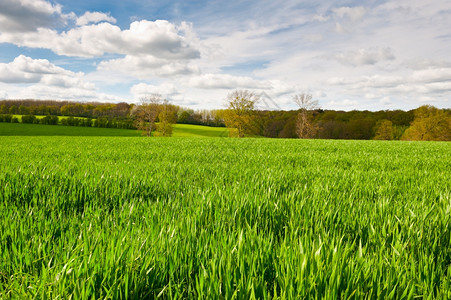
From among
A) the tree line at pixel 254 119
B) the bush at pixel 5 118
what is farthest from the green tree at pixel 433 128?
the bush at pixel 5 118

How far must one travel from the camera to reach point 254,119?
2938 inches

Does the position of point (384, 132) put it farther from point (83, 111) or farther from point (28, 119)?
point (28, 119)

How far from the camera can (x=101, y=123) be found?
105 m

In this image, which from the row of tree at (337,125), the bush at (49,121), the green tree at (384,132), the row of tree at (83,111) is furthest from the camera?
the row of tree at (83,111)

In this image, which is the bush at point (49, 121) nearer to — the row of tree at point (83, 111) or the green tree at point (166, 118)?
the row of tree at point (83, 111)

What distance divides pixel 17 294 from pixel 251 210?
74.3 inches

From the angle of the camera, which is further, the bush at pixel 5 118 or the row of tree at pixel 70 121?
the row of tree at pixel 70 121

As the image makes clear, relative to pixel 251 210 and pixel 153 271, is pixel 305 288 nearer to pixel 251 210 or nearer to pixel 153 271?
pixel 153 271

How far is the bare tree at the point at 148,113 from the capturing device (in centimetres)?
8269

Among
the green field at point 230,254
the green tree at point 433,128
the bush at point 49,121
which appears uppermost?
the green tree at point 433,128

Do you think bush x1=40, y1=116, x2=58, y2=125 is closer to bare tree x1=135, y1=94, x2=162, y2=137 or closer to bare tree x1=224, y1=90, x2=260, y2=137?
bare tree x1=135, y1=94, x2=162, y2=137

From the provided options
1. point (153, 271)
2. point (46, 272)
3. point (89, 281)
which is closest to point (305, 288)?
point (153, 271)

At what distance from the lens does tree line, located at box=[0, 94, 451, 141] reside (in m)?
70.4

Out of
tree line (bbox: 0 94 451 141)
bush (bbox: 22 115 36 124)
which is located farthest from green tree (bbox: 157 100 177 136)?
bush (bbox: 22 115 36 124)
